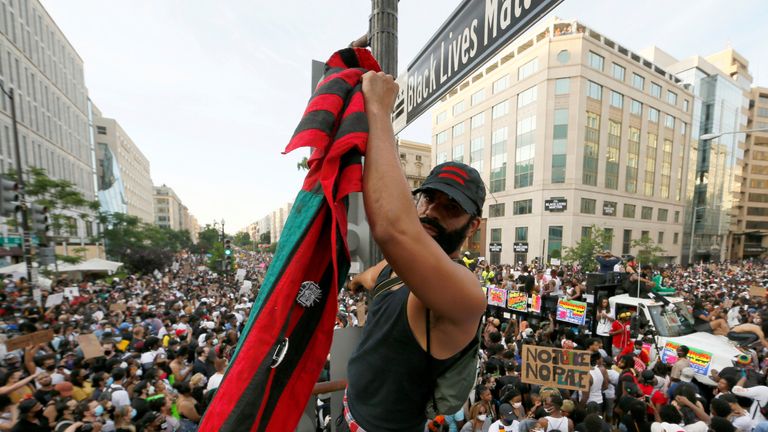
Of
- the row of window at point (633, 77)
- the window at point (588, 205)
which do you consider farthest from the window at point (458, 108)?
the window at point (588, 205)

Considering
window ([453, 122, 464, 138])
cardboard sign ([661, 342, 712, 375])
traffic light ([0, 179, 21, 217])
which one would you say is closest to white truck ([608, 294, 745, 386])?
cardboard sign ([661, 342, 712, 375])

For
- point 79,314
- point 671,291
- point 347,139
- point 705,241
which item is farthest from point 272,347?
point 705,241

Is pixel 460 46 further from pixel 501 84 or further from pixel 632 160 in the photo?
pixel 632 160

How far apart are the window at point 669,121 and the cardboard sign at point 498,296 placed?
165ft

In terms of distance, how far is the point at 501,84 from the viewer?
42375 millimetres

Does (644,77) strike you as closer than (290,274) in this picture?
No

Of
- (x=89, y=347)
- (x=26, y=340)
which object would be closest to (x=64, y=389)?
(x=89, y=347)

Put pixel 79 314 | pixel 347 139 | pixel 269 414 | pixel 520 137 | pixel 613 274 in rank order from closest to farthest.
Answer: pixel 347 139
pixel 269 414
pixel 613 274
pixel 79 314
pixel 520 137

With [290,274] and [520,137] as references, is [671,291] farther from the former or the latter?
[520,137]

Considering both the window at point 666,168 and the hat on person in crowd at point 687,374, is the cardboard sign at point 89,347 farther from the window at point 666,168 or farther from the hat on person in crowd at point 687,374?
the window at point 666,168

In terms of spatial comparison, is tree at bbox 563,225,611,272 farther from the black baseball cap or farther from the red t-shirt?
the black baseball cap

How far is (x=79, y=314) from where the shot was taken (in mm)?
13273

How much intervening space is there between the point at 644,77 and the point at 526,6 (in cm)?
5466

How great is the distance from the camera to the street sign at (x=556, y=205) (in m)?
37.3
